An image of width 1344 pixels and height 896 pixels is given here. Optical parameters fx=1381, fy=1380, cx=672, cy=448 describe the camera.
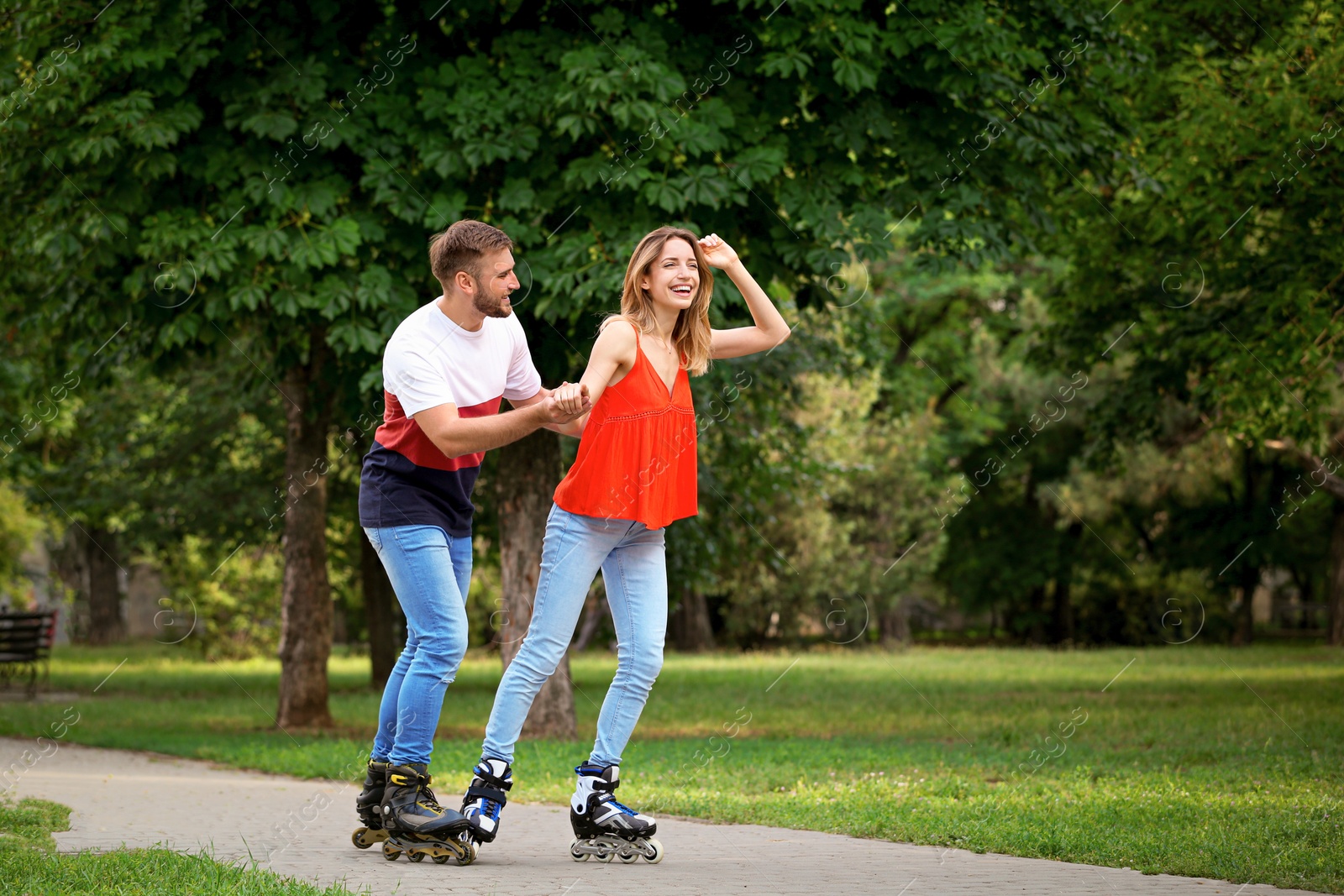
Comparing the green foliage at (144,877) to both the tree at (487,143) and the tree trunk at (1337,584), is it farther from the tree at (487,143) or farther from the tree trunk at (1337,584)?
the tree trunk at (1337,584)

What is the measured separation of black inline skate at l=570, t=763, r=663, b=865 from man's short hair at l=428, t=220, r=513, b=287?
1.97 metres

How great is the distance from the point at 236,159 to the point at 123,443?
11171mm

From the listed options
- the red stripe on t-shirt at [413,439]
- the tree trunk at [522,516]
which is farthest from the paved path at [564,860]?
the tree trunk at [522,516]

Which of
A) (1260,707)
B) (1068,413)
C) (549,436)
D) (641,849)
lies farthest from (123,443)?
(1068,413)

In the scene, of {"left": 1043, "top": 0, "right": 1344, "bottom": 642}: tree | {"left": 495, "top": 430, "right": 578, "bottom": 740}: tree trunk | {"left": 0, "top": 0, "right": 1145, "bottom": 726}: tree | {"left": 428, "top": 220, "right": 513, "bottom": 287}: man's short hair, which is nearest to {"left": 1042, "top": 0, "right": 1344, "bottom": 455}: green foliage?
{"left": 1043, "top": 0, "right": 1344, "bottom": 642}: tree

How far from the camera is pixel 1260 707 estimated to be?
13.6 m

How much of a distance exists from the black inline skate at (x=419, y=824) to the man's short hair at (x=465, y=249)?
188 cm

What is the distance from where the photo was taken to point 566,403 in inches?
185

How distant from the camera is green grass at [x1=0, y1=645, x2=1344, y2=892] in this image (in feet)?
19.8

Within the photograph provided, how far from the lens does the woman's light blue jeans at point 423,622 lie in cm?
521

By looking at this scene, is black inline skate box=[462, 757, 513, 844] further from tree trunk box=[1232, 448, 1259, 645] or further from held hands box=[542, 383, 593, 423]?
tree trunk box=[1232, 448, 1259, 645]

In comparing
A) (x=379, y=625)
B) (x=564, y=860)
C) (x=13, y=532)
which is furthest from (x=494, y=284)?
(x=13, y=532)

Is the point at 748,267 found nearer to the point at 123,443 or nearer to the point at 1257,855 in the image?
the point at 1257,855

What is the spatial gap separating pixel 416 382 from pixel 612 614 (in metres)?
1.18
